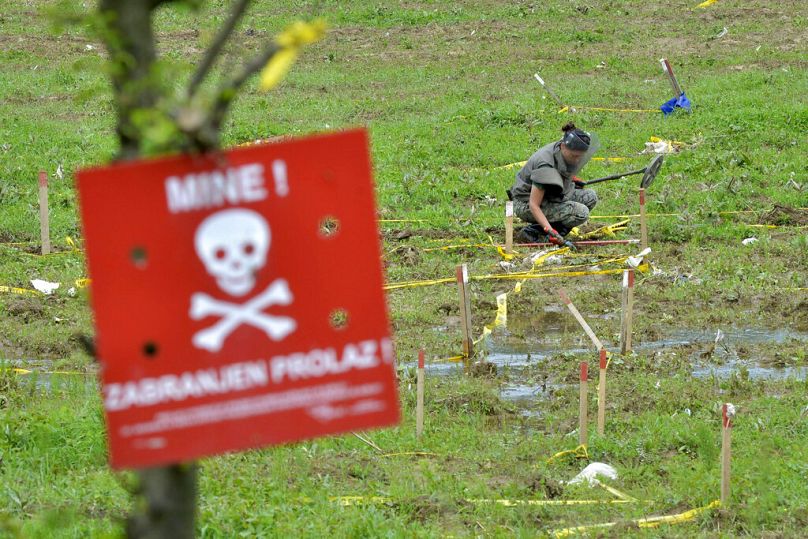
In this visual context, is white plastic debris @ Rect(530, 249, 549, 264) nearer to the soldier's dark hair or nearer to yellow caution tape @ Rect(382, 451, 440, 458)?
the soldier's dark hair

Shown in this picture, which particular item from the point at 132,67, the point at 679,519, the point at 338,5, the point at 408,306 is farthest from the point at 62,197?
the point at 338,5

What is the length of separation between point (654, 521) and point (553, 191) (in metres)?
6.41

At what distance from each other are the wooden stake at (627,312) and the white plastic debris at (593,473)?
6.86 feet

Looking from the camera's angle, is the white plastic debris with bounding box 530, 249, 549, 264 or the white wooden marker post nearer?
the white wooden marker post

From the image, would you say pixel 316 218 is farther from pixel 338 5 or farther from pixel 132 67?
pixel 338 5

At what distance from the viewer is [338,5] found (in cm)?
2759

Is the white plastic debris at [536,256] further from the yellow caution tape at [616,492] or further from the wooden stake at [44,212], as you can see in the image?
the yellow caution tape at [616,492]

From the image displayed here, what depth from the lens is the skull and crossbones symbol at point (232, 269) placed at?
95.3 inches

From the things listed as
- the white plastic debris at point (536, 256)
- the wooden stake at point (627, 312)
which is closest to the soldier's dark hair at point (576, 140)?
the white plastic debris at point (536, 256)

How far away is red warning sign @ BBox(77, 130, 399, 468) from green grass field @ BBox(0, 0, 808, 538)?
0.97 feet

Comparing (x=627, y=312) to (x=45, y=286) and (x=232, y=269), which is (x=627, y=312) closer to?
(x=45, y=286)

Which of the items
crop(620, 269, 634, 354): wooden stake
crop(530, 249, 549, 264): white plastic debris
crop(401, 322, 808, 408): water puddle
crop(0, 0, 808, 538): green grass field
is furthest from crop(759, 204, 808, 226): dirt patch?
crop(620, 269, 634, 354): wooden stake

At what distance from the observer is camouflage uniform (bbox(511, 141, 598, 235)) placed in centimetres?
1183

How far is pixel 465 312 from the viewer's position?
340 inches
